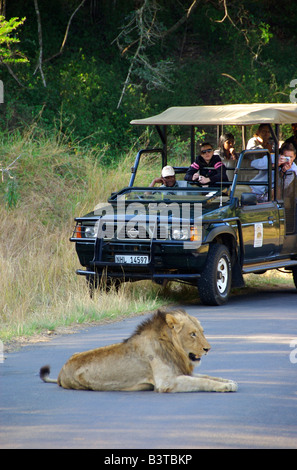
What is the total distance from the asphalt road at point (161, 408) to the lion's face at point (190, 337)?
296mm

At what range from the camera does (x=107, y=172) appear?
21172mm

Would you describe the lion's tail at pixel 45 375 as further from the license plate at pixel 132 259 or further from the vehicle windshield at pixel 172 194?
the vehicle windshield at pixel 172 194

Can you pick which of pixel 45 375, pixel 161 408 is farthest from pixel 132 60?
pixel 161 408

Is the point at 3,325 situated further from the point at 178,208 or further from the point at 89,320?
the point at 178,208

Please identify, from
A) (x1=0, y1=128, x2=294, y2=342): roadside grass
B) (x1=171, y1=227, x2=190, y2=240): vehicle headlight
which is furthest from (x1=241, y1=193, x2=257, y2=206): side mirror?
(x1=0, y1=128, x2=294, y2=342): roadside grass

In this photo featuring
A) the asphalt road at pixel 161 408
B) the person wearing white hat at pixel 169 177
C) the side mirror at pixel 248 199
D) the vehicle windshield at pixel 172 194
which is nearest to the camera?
the asphalt road at pixel 161 408

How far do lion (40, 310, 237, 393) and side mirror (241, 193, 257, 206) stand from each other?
17.7ft

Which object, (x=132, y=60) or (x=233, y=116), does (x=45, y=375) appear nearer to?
(x=233, y=116)

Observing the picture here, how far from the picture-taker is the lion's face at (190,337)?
7.11 meters

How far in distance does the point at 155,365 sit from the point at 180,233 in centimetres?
476

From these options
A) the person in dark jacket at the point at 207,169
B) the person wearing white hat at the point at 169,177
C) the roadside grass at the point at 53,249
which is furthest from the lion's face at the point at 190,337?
the person wearing white hat at the point at 169,177

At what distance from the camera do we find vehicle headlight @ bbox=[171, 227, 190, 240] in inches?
462

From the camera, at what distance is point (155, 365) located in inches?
279

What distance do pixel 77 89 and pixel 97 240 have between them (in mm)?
17563
